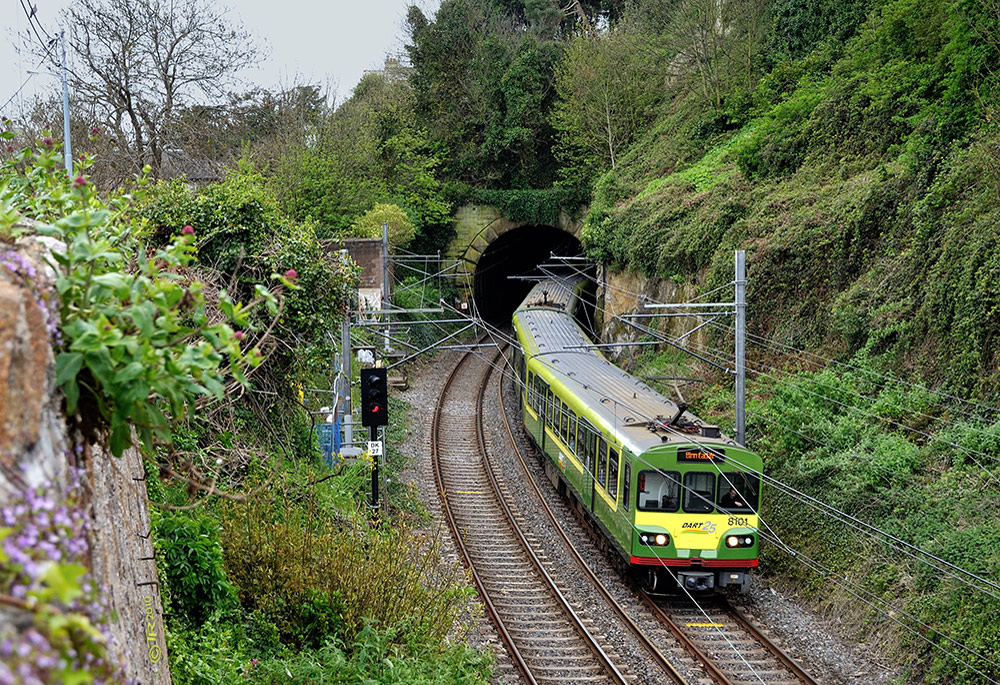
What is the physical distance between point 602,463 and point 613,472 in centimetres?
62

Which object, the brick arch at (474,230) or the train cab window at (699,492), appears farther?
the brick arch at (474,230)

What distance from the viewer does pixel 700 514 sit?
1121 cm

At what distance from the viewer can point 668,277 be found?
2220 cm

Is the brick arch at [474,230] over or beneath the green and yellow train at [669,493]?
over

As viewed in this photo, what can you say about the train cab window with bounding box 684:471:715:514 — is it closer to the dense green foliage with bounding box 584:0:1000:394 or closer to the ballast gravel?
the ballast gravel

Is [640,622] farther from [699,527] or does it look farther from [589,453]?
[589,453]

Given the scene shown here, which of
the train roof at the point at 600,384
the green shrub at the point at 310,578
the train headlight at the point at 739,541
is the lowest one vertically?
the train headlight at the point at 739,541

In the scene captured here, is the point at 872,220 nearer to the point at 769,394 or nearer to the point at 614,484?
the point at 769,394

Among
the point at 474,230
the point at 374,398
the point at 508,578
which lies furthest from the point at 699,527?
the point at 474,230

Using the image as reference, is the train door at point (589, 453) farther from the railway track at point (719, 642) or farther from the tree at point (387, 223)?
the tree at point (387, 223)

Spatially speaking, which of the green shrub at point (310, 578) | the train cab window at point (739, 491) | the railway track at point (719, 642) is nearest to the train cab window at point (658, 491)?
the train cab window at point (739, 491)

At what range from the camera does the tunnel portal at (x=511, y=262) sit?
39.6 metres

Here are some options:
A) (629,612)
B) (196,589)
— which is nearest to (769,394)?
(629,612)

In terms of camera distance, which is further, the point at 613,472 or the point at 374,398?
the point at 613,472
